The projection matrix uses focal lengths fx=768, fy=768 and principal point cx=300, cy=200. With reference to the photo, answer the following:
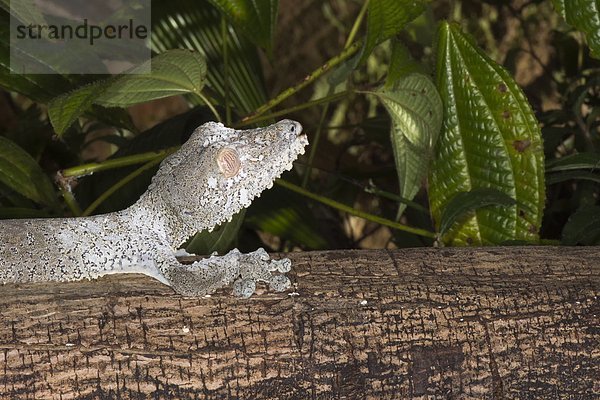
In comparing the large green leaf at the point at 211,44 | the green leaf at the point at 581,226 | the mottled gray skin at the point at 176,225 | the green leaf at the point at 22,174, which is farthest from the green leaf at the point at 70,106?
the green leaf at the point at 581,226

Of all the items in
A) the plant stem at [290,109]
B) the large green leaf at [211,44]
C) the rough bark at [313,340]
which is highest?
the large green leaf at [211,44]

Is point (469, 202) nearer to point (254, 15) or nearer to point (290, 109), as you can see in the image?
point (290, 109)

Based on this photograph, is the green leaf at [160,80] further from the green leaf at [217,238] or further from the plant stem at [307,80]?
the green leaf at [217,238]

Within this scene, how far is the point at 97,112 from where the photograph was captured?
2.59 m

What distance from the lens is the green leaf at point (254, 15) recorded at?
2.27 metres

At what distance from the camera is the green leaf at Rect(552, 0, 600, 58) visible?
2160mm

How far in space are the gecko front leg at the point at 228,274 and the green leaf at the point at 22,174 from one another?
62 centimetres

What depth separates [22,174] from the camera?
2.33m

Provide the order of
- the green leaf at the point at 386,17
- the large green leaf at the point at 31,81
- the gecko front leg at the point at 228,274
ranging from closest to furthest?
1. the gecko front leg at the point at 228,274
2. the green leaf at the point at 386,17
3. the large green leaf at the point at 31,81

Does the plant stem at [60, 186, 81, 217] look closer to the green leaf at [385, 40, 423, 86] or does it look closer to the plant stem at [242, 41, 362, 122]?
the plant stem at [242, 41, 362, 122]

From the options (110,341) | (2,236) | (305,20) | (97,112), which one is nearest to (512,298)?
(110,341)

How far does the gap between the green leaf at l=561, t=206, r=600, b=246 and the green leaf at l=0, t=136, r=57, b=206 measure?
1594 millimetres

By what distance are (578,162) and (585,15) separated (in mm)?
473

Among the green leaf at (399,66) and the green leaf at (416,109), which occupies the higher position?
the green leaf at (399,66)
